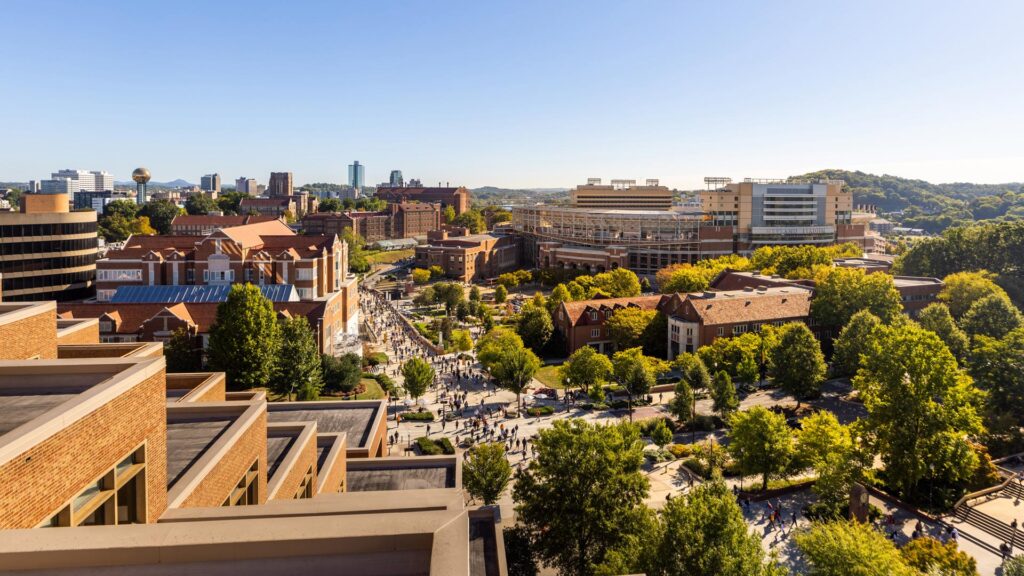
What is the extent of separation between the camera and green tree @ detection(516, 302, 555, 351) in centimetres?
6391

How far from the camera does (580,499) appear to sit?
2484 cm

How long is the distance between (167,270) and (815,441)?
185 feet

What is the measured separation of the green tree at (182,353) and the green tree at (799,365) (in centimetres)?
4384

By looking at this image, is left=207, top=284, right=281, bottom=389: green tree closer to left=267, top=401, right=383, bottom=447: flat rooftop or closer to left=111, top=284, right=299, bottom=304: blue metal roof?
left=111, top=284, right=299, bottom=304: blue metal roof

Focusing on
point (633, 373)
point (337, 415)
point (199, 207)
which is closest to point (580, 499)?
point (337, 415)

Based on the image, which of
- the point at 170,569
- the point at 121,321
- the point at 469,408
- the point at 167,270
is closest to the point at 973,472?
the point at 469,408

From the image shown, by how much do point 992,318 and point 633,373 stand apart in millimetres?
33715

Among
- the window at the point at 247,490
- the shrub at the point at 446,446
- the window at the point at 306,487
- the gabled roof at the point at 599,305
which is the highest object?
the window at the point at 247,490

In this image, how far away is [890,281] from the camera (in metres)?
62.7

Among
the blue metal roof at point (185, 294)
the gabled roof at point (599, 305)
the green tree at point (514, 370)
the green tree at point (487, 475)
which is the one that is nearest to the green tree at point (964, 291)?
the gabled roof at point (599, 305)

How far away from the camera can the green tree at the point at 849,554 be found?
63.5 feet

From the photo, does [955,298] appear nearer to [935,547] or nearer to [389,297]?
[935,547]

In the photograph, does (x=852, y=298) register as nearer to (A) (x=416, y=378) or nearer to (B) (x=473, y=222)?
(A) (x=416, y=378)

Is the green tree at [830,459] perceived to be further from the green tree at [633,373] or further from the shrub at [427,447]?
the shrub at [427,447]
